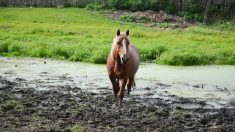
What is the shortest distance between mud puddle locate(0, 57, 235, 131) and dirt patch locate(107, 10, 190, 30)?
14657 millimetres

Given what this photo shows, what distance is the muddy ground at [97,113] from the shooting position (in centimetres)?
953

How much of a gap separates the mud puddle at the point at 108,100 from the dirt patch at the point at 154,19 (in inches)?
577

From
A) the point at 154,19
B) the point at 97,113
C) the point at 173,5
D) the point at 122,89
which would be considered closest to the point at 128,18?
the point at 154,19

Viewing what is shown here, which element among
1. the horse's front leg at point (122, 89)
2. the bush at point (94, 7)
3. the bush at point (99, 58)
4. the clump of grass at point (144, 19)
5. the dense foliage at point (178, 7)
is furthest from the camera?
the bush at point (94, 7)

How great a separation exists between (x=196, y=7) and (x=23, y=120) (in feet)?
108

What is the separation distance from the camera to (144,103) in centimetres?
1213

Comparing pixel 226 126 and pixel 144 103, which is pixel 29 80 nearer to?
pixel 144 103

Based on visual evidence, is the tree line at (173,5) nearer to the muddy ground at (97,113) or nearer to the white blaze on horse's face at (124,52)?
the muddy ground at (97,113)

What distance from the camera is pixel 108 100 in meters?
12.2

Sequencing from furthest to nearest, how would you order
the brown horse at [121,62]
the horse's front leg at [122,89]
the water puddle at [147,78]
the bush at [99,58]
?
the bush at [99,58] → the water puddle at [147,78] → the horse's front leg at [122,89] → the brown horse at [121,62]

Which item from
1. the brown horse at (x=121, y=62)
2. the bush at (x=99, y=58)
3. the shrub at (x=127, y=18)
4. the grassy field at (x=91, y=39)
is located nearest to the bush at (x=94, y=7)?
the grassy field at (x=91, y=39)

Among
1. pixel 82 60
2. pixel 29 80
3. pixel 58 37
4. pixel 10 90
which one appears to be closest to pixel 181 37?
pixel 58 37

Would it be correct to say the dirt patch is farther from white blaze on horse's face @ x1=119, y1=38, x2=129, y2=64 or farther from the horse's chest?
white blaze on horse's face @ x1=119, y1=38, x2=129, y2=64

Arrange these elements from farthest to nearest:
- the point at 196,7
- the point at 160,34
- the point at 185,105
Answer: the point at 196,7 → the point at 160,34 → the point at 185,105
